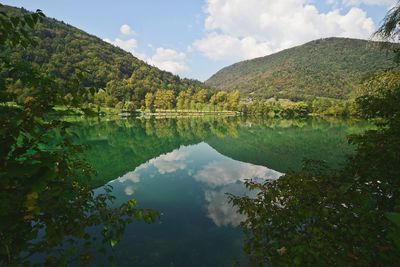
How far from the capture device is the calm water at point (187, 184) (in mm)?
12242

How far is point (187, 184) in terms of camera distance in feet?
78.0

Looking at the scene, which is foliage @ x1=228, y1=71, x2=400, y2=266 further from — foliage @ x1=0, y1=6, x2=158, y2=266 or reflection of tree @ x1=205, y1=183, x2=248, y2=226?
reflection of tree @ x1=205, y1=183, x2=248, y2=226

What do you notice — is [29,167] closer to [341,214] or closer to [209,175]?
[341,214]

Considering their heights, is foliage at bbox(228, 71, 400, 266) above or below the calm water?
above

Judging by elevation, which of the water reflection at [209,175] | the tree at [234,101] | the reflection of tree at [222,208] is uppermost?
the tree at [234,101]

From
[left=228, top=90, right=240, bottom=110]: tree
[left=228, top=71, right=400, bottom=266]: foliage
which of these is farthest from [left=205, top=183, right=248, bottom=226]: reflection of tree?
[left=228, top=90, right=240, bottom=110]: tree

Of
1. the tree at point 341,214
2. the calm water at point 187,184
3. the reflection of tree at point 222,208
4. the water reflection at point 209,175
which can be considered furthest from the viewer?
the water reflection at point 209,175

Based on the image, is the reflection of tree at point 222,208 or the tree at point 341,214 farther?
the reflection of tree at point 222,208

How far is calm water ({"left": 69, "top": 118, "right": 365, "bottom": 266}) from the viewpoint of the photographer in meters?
12.2

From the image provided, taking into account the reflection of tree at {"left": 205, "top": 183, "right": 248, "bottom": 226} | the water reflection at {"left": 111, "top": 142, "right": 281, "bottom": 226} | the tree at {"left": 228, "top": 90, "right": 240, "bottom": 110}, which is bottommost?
the water reflection at {"left": 111, "top": 142, "right": 281, "bottom": 226}

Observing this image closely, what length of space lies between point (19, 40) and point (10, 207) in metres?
1.99

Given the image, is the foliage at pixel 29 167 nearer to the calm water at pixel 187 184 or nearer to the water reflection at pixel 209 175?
the calm water at pixel 187 184

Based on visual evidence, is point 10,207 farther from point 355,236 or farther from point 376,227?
point 376,227

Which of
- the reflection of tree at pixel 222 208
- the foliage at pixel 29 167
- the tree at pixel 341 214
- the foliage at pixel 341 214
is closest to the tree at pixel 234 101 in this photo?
the reflection of tree at pixel 222 208
